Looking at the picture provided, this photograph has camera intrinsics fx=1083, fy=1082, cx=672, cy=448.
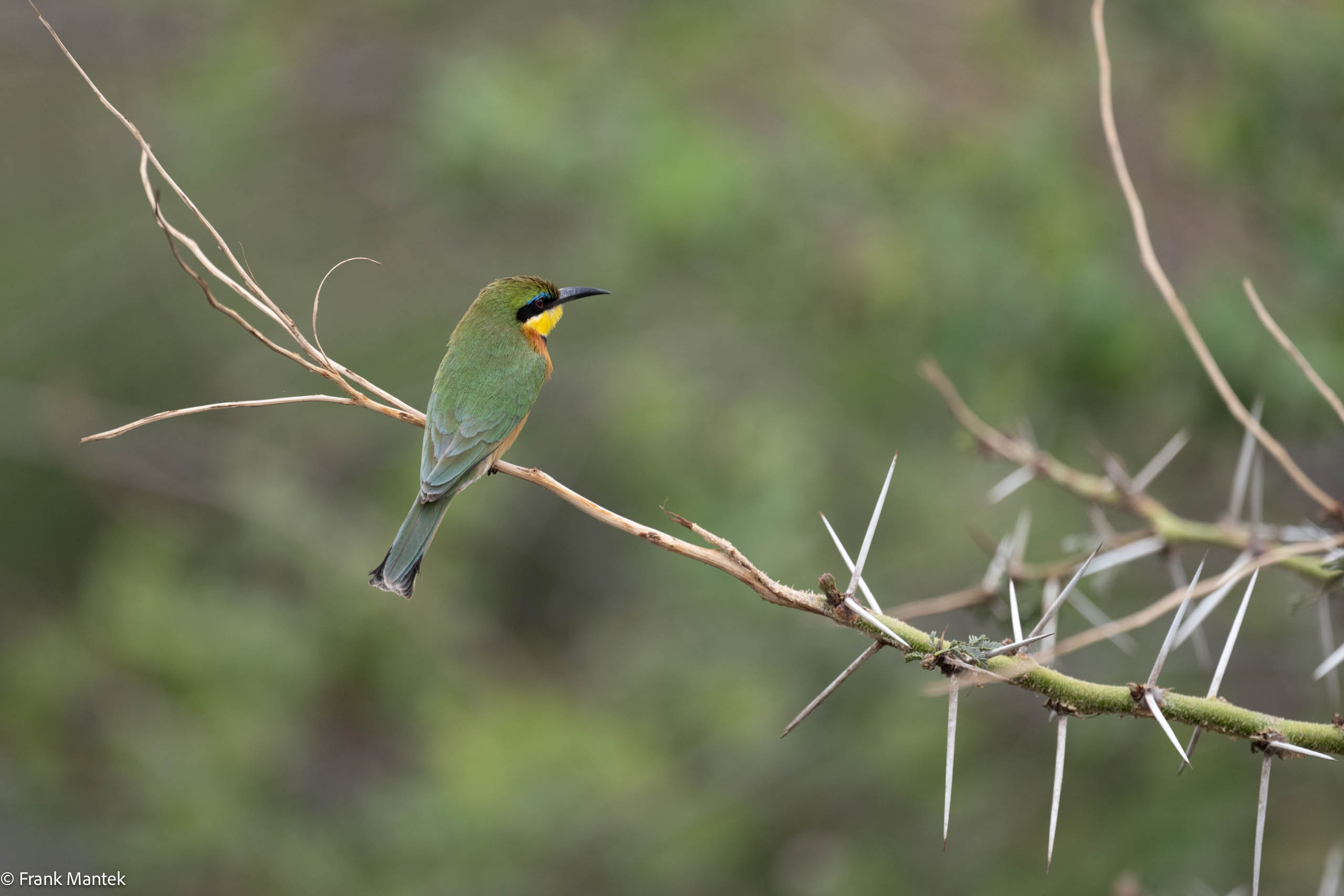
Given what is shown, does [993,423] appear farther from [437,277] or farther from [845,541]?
[437,277]

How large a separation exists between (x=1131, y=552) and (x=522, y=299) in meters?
1.60

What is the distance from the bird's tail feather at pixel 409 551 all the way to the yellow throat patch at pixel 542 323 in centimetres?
58

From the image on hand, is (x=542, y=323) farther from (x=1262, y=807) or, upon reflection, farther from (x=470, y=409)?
(x=1262, y=807)

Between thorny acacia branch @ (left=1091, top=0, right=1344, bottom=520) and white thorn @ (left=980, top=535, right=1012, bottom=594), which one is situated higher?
thorny acacia branch @ (left=1091, top=0, right=1344, bottom=520)

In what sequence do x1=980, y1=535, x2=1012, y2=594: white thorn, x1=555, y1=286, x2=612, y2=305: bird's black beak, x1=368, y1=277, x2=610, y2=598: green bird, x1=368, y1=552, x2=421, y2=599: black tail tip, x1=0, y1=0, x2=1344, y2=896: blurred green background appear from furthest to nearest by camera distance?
1. x1=0, y1=0, x2=1344, y2=896: blurred green background
2. x1=555, y1=286, x2=612, y2=305: bird's black beak
3. x1=368, y1=277, x2=610, y2=598: green bird
4. x1=368, y1=552, x2=421, y2=599: black tail tip
5. x1=980, y1=535, x2=1012, y2=594: white thorn

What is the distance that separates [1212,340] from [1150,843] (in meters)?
1.63

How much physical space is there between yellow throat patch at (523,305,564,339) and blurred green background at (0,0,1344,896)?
1.42 meters

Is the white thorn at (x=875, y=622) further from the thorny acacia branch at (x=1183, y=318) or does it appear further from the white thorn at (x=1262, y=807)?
the thorny acacia branch at (x=1183, y=318)

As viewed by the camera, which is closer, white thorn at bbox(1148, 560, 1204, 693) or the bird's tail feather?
A: white thorn at bbox(1148, 560, 1204, 693)

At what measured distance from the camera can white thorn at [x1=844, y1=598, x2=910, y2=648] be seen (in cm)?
115

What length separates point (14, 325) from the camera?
7.20 meters

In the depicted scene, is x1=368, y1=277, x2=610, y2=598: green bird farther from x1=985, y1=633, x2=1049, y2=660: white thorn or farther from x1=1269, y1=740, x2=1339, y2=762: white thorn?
x1=1269, y1=740, x2=1339, y2=762: white thorn

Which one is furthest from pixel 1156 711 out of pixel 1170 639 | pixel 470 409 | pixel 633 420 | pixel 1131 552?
pixel 633 420

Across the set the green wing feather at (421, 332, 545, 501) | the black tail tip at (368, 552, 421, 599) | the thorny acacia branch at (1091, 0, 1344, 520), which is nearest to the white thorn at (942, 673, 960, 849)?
the thorny acacia branch at (1091, 0, 1344, 520)
